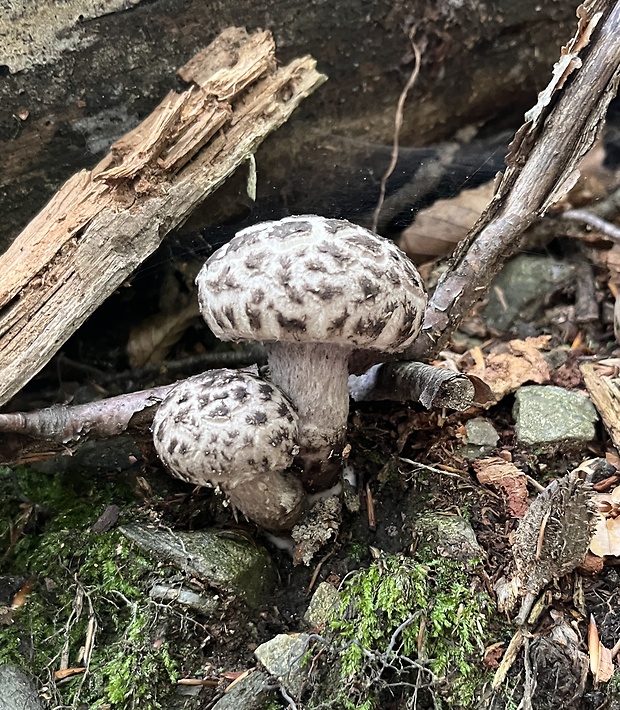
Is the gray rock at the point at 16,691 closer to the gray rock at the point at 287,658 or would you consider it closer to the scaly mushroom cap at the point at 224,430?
the gray rock at the point at 287,658

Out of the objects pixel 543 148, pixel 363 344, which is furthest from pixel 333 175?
pixel 363 344

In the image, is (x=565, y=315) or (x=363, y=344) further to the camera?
(x=565, y=315)

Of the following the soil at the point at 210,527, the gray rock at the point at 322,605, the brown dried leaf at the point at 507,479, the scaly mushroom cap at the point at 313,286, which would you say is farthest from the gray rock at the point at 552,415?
the gray rock at the point at 322,605

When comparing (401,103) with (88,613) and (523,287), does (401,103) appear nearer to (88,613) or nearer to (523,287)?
(523,287)

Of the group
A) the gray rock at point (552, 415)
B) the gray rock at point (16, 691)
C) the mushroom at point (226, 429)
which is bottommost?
the gray rock at point (552, 415)

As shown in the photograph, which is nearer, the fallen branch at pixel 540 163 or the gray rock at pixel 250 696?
the gray rock at pixel 250 696

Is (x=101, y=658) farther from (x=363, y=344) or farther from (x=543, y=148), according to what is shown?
(x=543, y=148)

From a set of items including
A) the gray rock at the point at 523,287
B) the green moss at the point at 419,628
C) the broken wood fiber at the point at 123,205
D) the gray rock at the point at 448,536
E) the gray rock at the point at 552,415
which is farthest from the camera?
the gray rock at the point at 523,287
